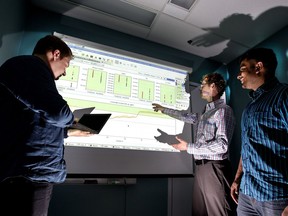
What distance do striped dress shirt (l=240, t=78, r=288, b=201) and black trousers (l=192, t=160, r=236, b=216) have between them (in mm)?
374

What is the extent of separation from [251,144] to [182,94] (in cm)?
115

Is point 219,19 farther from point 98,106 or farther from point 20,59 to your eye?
point 20,59

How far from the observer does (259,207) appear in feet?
3.41

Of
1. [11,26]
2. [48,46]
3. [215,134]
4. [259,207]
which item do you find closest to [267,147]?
[259,207]

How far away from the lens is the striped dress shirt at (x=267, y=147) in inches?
39.8

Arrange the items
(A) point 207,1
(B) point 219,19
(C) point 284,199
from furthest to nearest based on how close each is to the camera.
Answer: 1. (B) point 219,19
2. (A) point 207,1
3. (C) point 284,199

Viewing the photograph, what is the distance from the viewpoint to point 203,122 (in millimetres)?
1712

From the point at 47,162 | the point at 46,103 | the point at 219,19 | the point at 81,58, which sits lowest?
the point at 47,162

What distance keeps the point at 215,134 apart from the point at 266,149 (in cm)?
53

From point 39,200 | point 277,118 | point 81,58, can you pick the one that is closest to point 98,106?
point 81,58

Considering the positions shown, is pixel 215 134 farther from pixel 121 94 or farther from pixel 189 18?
pixel 189 18

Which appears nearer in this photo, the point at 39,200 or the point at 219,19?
the point at 39,200

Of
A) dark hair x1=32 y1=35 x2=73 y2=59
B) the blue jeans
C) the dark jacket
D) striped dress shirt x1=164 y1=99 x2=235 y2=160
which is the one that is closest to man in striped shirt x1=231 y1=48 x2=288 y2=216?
the blue jeans

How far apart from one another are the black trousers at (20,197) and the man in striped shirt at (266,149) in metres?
1.06
